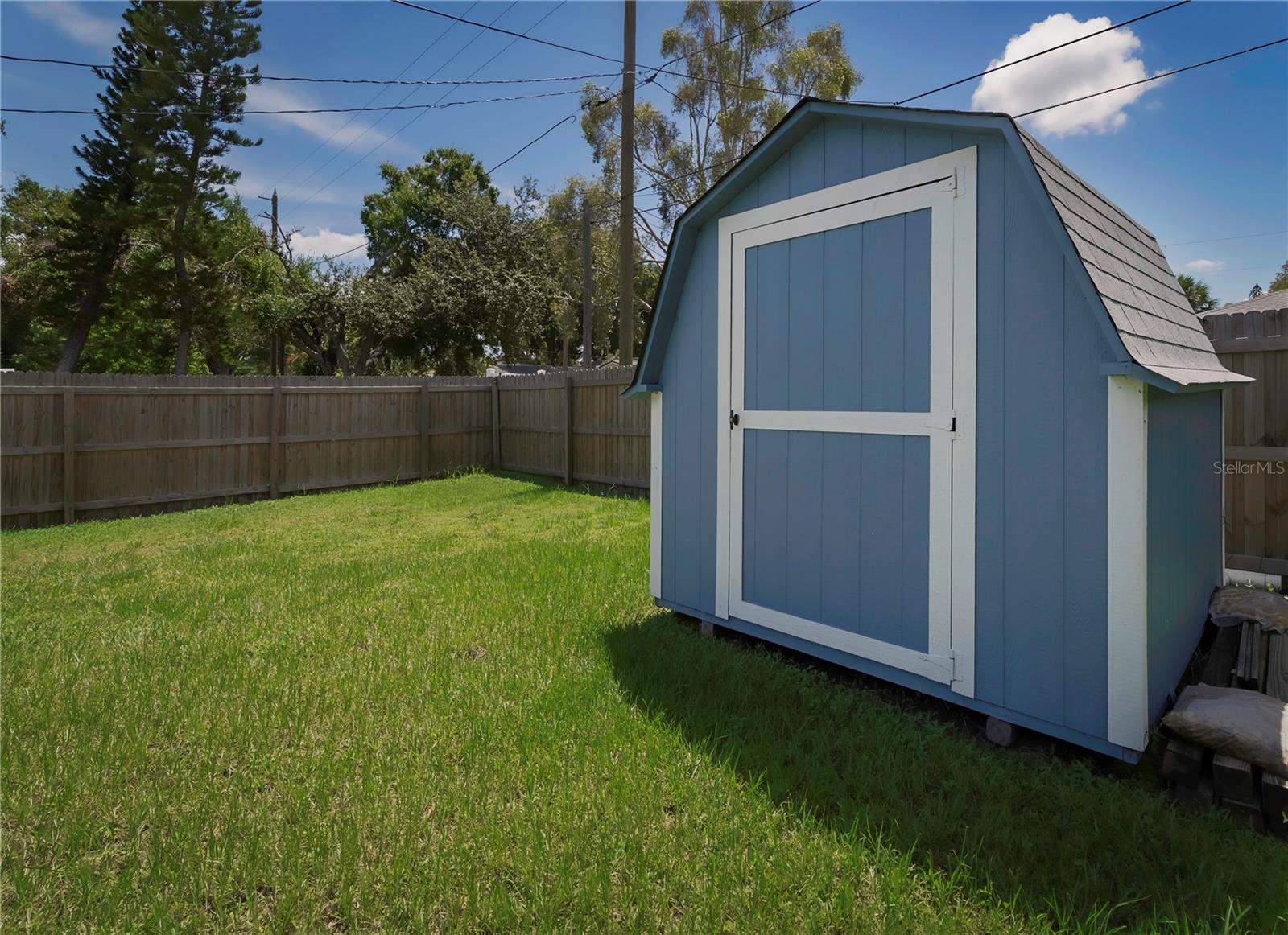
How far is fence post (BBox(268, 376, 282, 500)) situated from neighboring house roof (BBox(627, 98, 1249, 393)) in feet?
23.7

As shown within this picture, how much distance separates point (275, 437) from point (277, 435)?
1.7 inches

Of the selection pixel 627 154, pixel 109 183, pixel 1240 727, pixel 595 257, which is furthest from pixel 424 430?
pixel 595 257

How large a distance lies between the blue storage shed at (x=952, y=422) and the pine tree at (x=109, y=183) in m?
16.8

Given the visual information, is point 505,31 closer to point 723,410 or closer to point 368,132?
point 368,132

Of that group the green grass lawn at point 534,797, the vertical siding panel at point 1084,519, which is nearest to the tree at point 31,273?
the green grass lawn at point 534,797

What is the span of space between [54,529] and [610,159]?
60.9 ft

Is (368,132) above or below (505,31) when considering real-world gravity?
above

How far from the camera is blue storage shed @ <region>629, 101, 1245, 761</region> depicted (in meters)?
2.40

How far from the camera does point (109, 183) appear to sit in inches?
670

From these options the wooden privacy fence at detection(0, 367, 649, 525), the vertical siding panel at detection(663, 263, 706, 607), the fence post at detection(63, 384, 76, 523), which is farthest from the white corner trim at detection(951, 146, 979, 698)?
the fence post at detection(63, 384, 76, 523)

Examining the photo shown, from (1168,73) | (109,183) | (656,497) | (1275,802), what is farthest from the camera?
(109,183)

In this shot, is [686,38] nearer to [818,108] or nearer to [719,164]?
[719,164]

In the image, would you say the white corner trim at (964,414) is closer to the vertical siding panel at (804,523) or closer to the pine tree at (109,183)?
the vertical siding panel at (804,523)

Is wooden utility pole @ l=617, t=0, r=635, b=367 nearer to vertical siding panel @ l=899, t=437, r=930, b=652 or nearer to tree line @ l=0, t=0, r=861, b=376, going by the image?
tree line @ l=0, t=0, r=861, b=376
